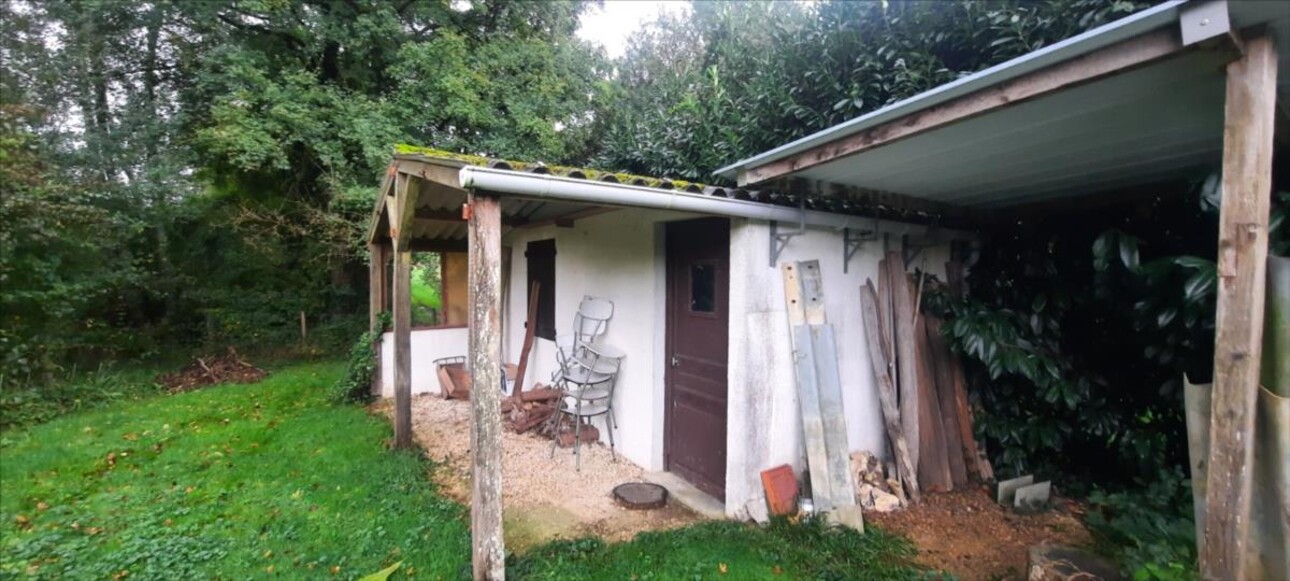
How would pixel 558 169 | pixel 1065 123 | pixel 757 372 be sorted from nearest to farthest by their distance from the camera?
pixel 1065 123 → pixel 558 169 → pixel 757 372

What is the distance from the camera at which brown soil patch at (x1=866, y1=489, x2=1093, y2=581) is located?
316 centimetres

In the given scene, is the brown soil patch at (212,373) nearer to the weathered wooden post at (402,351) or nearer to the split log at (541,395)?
the weathered wooden post at (402,351)

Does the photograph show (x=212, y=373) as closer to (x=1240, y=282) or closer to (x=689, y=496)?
(x=689, y=496)

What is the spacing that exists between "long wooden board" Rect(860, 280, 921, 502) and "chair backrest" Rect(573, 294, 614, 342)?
2.36m

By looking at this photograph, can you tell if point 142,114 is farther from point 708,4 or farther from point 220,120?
point 708,4

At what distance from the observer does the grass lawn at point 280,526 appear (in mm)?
3018

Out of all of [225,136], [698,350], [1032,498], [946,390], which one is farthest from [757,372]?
[225,136]

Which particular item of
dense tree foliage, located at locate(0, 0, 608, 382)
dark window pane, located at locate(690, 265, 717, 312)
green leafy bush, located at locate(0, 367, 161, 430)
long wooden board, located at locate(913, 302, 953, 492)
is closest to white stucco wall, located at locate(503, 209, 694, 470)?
dark window pane, located at locate(690, 265, 717, 312)

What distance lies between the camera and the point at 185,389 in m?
7.93

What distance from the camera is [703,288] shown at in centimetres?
427

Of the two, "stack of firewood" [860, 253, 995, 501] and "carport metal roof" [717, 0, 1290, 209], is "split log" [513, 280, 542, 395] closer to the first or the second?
"carport metal roof" [717, 0, 1290, 209]

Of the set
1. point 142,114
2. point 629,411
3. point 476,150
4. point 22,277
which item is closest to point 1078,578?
point 629,411

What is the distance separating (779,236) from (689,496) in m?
2.18

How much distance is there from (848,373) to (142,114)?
1100 centimetres
